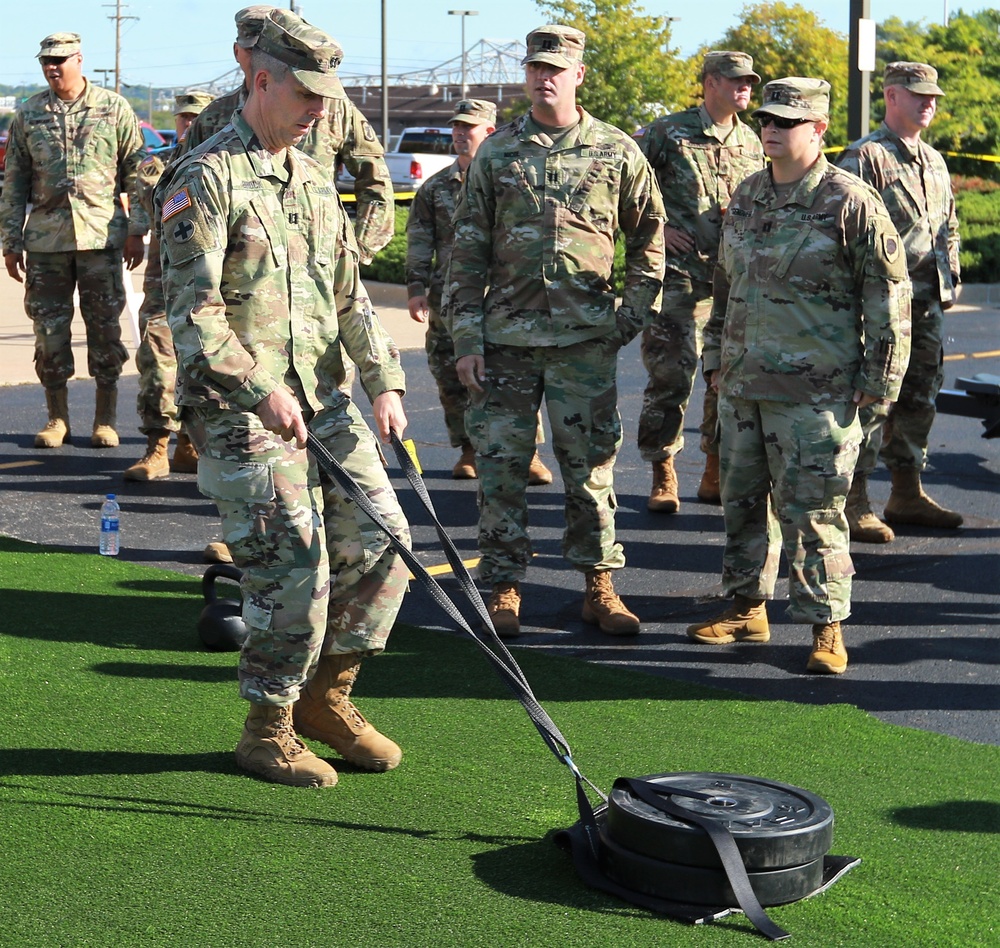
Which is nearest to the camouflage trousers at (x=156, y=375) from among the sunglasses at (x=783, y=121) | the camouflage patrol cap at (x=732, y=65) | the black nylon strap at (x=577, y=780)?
the camouflage patrol cap at (x=732, y=65)

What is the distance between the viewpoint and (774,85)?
595 cm

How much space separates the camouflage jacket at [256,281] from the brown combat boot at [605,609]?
2228 millimetres

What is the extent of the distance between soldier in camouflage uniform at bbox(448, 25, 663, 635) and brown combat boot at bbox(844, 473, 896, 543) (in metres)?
2.10

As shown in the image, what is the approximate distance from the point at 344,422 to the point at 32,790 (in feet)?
4.58

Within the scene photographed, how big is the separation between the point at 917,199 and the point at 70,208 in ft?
16.8

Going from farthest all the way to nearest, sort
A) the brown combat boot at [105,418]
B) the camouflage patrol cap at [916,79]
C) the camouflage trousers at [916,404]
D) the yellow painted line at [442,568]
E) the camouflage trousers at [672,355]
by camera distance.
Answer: the brown combat boot at [105,418], the camouflage trousers at [672,355], the camouflage trousers at [916,404], the camouflage patrol cap at [916,79], the yellow painted line at [442,568]

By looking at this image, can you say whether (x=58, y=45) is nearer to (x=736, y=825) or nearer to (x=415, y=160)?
(x=736, y=825)

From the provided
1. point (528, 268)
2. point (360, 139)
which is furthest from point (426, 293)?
point (528, 268)

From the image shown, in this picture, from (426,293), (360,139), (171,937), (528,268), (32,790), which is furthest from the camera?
(426,293)

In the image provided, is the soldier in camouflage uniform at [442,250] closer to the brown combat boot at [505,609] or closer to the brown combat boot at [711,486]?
the brown combat boot at [711,486]

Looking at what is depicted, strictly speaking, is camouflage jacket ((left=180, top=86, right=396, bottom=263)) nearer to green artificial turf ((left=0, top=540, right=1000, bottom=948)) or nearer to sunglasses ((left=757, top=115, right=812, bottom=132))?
sunglasses ((left=757, top=115, right=812, bottom=132))

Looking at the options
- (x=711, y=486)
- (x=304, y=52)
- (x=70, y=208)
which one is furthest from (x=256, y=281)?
(x=70, y=208)

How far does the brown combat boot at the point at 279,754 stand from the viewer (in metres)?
4.61

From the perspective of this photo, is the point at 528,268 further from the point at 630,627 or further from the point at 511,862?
the point at 511,862
